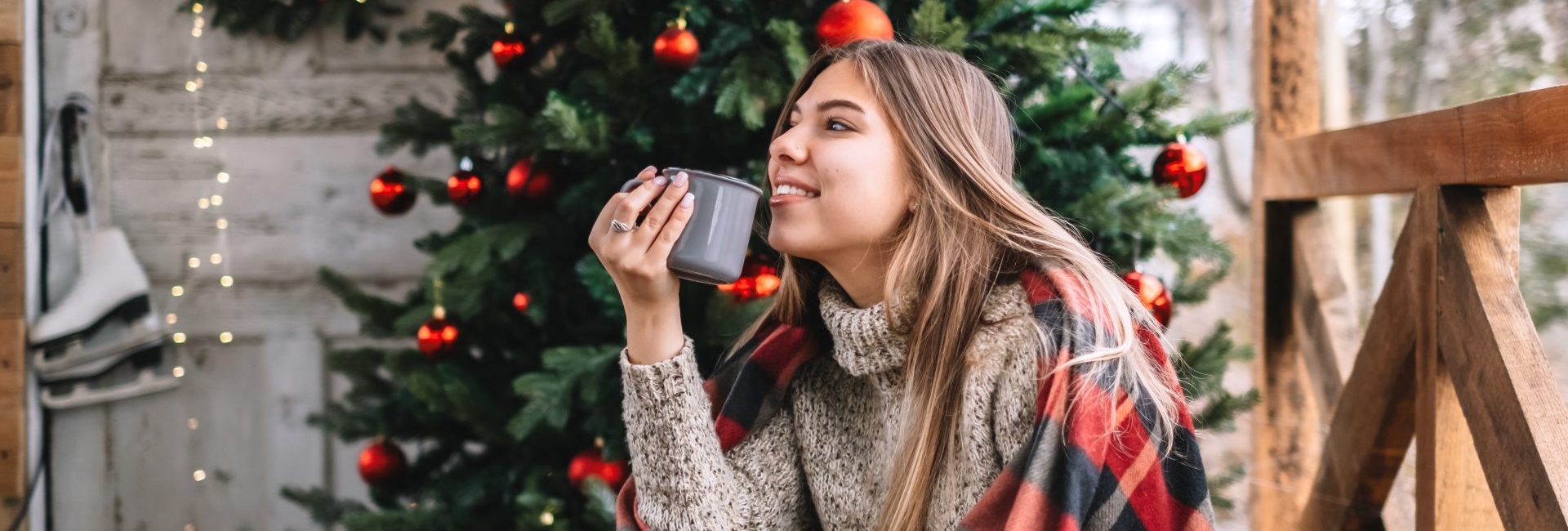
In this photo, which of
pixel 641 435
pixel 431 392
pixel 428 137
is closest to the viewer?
pixel 641 435

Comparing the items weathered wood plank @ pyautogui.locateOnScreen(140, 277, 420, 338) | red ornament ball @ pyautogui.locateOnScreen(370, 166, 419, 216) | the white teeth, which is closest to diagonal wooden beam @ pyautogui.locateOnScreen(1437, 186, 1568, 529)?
the white teeth

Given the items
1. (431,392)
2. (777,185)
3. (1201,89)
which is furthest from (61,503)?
(1201,89)

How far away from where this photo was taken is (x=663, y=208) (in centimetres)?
96

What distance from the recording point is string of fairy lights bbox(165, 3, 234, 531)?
2330mm

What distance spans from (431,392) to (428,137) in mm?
511

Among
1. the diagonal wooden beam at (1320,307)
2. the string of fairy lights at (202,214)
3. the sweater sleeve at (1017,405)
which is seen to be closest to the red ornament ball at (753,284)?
the sweater sleeve at (1017,405)

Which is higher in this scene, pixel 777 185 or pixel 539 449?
pixel 777 185

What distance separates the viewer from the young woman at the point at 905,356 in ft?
2.94

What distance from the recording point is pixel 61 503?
2.29m

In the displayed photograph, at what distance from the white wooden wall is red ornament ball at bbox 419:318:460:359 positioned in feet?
2.34

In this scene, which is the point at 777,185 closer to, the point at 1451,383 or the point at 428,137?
the point at 1451,383

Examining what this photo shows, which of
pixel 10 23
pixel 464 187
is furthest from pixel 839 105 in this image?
pixel 10 23

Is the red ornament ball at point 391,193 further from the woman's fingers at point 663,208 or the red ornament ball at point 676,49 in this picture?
the woman's fingers at point 663,208

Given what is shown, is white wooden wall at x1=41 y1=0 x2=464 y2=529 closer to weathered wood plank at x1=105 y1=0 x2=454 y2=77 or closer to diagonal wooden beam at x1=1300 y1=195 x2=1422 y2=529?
weathered wood plank at x1=105 y1=0 x2=454 y2=77
